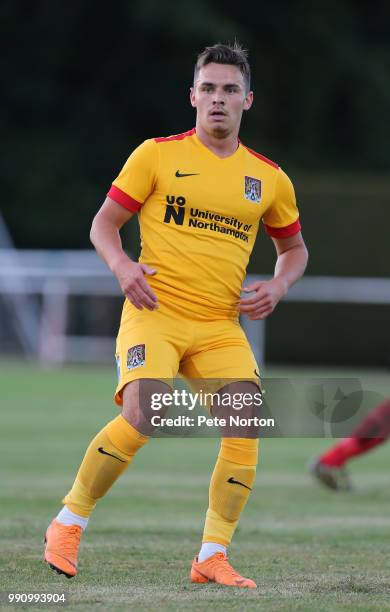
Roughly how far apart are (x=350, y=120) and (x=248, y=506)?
82.9ft

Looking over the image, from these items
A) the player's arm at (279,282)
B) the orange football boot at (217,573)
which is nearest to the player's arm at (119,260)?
the player's arm at (279,282)

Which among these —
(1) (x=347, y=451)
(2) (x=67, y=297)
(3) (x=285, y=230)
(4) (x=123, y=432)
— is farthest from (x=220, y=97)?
(2) (x=67, y=297)

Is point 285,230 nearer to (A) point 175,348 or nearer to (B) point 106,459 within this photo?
(A) point 175,348

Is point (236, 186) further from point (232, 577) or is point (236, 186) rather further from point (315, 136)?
point (315, 136)

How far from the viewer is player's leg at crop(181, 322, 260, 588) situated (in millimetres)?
5988

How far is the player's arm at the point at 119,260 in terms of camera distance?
5.86m

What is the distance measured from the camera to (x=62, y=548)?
5930mm

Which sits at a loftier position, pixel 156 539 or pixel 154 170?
pixel 154 170

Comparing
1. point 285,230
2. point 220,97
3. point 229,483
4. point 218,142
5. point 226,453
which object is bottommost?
point 229,483

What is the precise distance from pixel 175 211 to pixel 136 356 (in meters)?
0.67

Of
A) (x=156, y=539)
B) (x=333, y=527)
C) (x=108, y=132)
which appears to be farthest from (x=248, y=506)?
(x=108, y=132)

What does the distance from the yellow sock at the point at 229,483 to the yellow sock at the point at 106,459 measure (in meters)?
0.36

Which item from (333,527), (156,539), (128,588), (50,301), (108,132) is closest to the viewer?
(128,588)

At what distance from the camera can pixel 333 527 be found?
8.30 metres
